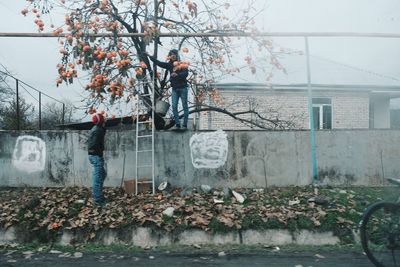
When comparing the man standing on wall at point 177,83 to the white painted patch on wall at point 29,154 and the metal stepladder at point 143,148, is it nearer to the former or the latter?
the metal stepladder at point 143,148

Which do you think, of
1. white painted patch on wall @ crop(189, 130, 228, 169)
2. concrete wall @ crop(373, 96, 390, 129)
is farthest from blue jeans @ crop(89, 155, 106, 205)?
concrete wall @ crop(373, 96, 390, 129)

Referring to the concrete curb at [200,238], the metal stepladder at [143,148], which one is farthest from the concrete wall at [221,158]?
the concrete curb at [200,238]

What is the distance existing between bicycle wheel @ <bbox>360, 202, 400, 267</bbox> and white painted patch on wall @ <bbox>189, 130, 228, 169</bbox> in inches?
158

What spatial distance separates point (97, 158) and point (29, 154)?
2399 millimetres

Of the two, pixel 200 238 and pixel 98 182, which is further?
pixel 98 182

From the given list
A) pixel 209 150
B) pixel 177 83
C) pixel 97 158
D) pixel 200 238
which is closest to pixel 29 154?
pixel 97 158

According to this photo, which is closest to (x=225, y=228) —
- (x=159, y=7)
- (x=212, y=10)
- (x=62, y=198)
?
(x=62, y=198)

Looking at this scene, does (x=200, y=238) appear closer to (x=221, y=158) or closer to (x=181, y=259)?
(x=181, y=259)

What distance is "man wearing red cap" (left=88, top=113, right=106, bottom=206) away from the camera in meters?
7.04

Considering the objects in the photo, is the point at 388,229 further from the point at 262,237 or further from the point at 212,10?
the point at 212,10

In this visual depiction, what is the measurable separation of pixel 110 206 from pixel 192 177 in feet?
6.98

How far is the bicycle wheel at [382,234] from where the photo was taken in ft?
14.9

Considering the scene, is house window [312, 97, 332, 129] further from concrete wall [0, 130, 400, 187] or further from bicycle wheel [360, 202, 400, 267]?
bicycle wheel [360, 202, 400, 267]

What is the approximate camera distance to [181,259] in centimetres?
527
